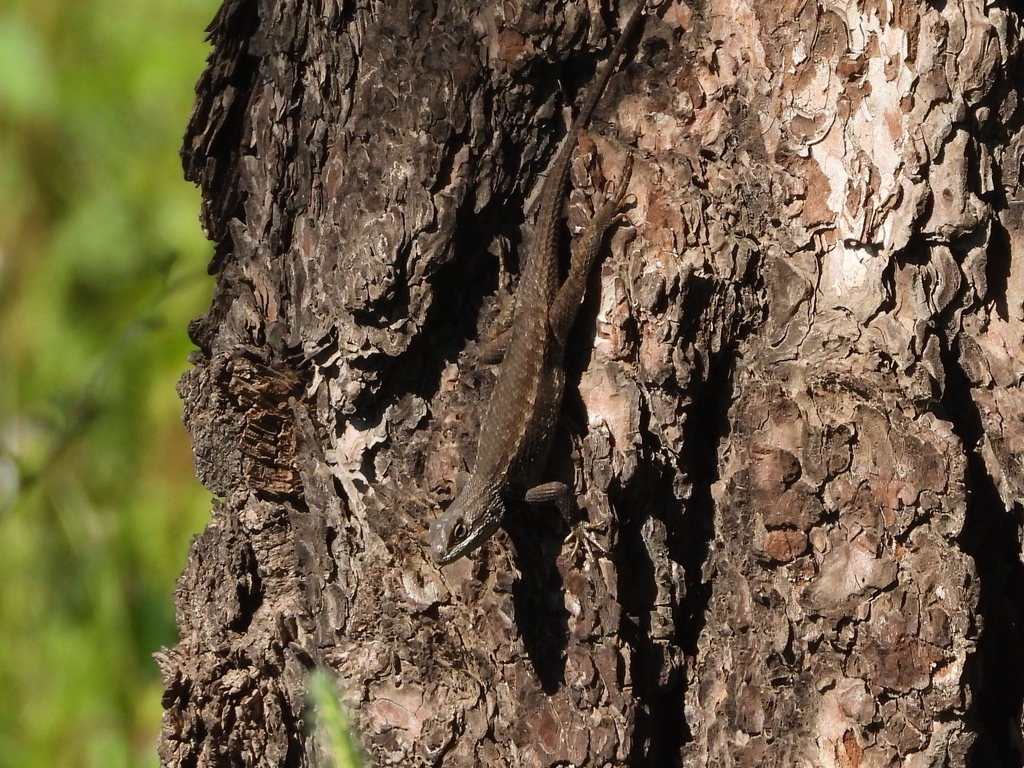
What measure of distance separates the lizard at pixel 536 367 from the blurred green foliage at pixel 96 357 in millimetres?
1499

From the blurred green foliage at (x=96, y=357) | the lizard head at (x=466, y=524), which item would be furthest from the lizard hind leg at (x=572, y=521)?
the blurred green foliage at (x=96, y=357)

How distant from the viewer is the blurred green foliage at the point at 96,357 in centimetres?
333

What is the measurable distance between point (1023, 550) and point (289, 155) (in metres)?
2.24

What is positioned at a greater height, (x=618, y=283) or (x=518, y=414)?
(x=618, y=283)

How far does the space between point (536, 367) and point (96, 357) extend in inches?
77.8

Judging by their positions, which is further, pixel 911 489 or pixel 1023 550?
pixel 1023 550

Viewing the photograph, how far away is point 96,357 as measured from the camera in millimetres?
3449

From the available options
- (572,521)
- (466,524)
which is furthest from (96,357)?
(572,521)

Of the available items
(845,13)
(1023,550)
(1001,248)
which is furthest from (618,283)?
(1023,550)

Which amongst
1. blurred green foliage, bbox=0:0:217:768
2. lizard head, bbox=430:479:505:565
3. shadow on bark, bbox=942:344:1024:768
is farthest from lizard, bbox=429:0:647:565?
blurred green foliage, bbox=0:0:217:768

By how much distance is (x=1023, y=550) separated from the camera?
2391mm

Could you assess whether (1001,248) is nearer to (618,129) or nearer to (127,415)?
(618,129)

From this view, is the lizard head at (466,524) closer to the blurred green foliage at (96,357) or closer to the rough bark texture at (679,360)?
the rough bark texture at (679,360)

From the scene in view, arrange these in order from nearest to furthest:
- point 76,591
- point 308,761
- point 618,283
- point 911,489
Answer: point 911,489 < point 618,283 < point 308,761 < point 76,591
